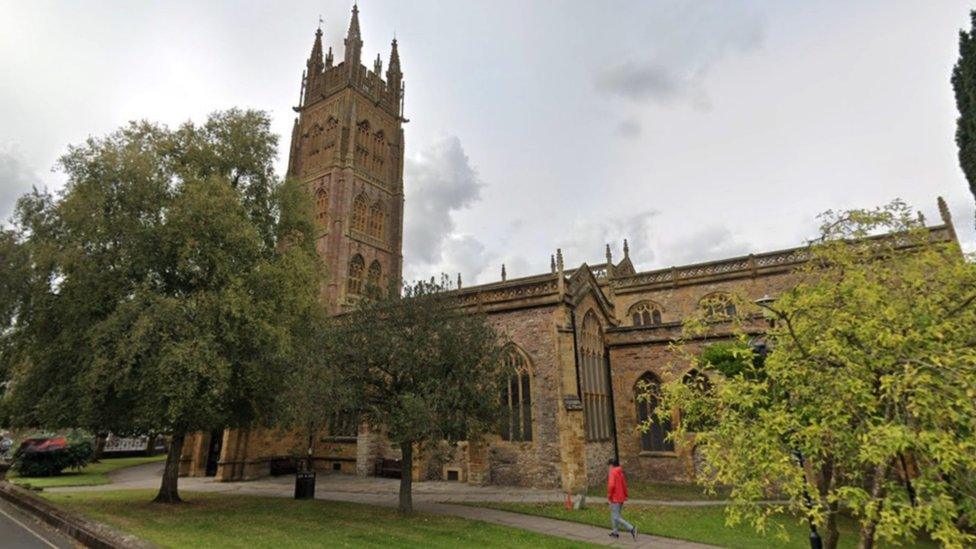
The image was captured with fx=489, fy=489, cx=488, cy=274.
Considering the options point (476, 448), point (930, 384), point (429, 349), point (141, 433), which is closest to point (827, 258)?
point (930, 384)

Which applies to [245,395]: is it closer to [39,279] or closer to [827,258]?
[39,279]

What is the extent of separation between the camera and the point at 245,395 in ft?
55.8

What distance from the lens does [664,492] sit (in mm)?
19078

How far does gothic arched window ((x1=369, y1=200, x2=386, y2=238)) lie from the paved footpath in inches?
1248

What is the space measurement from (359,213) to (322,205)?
159 inches

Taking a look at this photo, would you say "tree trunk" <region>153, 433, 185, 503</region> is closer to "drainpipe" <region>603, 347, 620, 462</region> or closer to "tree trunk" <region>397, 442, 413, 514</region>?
"tree trunk" <region>397, 442, 413, 514</region>

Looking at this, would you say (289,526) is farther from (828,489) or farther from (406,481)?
(828,489)

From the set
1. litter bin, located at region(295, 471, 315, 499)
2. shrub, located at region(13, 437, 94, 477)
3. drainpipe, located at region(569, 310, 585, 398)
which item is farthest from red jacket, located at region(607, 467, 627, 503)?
shrub, located at region(13, 437, 94, 477)

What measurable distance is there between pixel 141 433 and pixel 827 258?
19.2 m

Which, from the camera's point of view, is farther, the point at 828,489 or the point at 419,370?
the point at 419,370

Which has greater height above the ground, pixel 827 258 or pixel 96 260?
pixel 96 260

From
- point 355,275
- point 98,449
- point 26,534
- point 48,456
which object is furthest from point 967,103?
point 98,449

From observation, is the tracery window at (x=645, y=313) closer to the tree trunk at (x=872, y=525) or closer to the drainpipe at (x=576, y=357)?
the drainpipe at (x=576, y=357)

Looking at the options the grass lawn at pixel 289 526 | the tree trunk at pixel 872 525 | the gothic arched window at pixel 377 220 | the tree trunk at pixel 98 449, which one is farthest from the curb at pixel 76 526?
the gothic arched window at pixel 377 220
